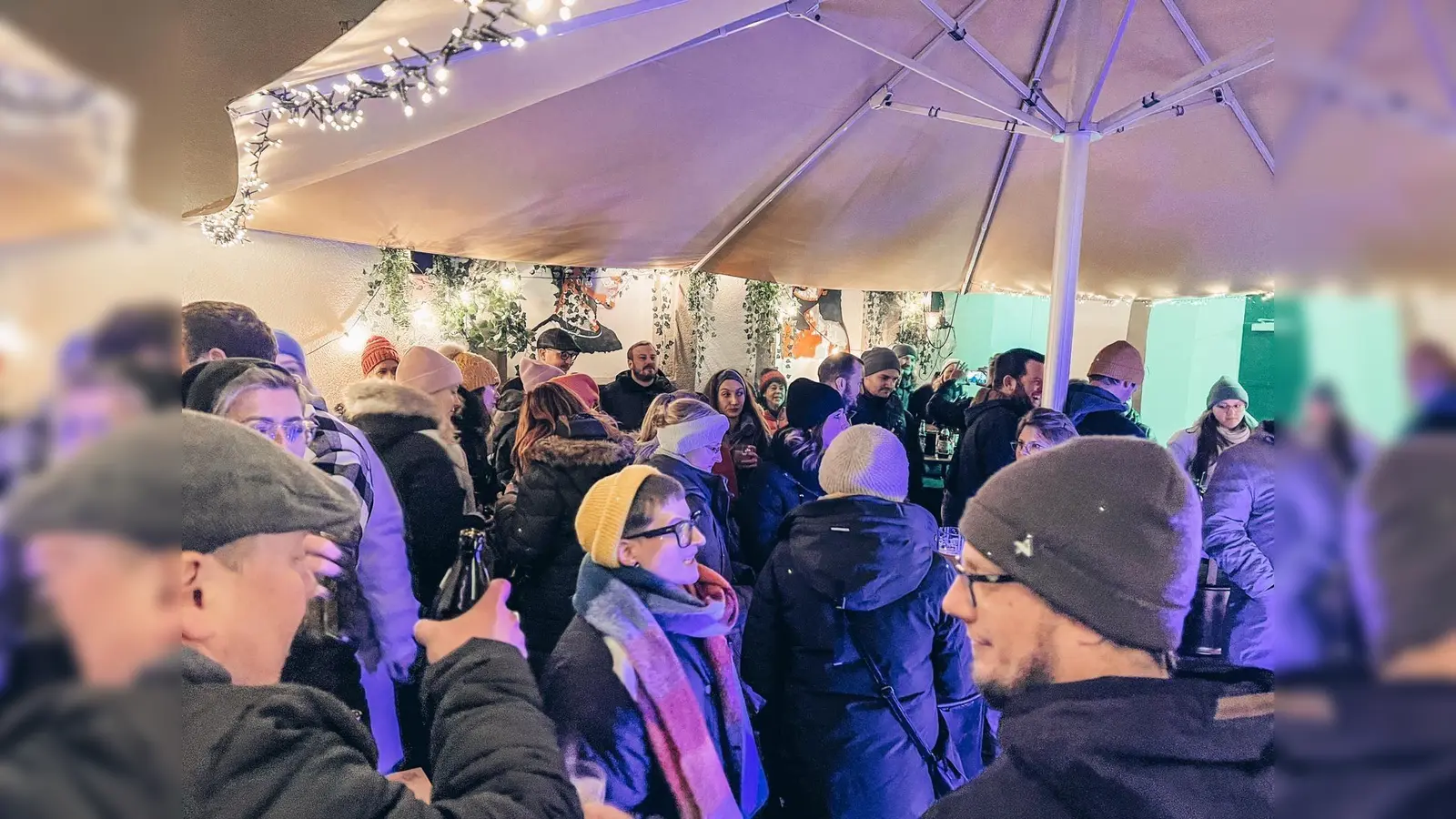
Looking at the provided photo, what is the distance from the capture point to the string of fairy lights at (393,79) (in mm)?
1780

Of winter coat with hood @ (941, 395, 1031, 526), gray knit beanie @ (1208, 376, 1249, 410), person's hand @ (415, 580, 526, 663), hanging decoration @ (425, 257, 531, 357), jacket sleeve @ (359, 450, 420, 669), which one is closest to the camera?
person's hand @ (415, 580, 526, 663)

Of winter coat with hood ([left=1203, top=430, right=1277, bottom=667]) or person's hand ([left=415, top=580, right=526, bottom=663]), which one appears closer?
person's hand ([left=415, top=580, right=526, bottom=663])

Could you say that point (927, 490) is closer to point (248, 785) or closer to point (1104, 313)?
point (248, 785)

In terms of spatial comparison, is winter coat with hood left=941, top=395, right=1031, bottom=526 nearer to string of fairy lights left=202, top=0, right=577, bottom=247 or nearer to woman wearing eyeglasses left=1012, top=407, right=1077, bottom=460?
Answer: woman wearing eyeglasses left=1012, top=407, right=1077, bottom=460

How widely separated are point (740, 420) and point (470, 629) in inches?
137

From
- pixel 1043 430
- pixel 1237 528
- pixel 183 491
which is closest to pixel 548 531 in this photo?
pixel 183 491

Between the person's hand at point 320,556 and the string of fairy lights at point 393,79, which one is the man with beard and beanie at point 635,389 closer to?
the string of fairy lights at point 393,79

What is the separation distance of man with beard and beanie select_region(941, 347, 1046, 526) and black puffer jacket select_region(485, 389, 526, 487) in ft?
7.12

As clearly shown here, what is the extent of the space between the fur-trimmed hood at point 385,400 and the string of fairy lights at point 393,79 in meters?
0.71

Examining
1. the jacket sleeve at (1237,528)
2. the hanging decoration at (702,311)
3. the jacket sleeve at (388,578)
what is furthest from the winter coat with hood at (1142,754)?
the hanging decoration at (702,311)
